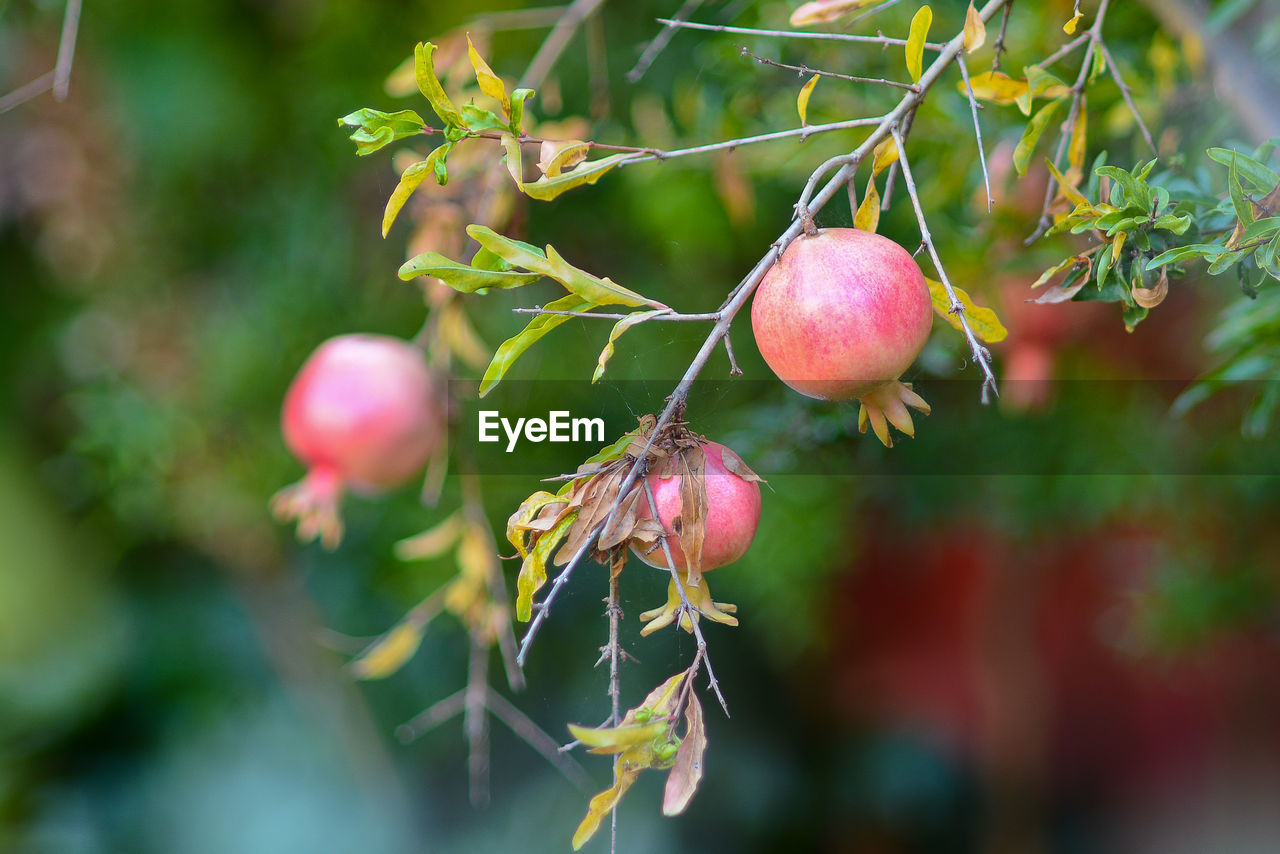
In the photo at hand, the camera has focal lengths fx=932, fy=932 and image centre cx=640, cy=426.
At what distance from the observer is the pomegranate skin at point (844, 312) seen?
0.26m

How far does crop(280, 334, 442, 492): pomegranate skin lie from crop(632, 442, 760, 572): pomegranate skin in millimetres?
284

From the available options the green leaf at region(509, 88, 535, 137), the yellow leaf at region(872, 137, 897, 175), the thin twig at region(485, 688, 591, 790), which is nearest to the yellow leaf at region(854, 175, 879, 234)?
the yellow leaf at region(872, 137, 897, 175)

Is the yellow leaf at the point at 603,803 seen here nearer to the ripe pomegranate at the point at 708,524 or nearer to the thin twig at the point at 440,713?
the ripe pomegranate at the point at 708,524

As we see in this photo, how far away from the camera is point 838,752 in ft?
4.29

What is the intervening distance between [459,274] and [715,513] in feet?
0.34

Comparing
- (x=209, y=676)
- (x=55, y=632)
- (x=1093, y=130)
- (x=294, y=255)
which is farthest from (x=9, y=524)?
(x=1093, y=130)

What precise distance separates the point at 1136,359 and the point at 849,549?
358 millimetres

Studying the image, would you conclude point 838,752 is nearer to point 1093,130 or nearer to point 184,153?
point 1093,130

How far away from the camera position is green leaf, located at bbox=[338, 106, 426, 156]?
11.1 inches

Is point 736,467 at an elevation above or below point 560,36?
below

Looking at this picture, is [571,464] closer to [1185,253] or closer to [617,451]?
[617,451]

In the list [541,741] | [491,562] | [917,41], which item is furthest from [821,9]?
[541,741]

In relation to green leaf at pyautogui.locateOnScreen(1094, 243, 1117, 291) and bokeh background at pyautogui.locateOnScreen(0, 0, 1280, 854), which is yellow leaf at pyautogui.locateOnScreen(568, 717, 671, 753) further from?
green leaf at pyautogui.locateOnScreen(1094, 243, 1117, 291)

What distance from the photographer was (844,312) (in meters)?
0.25
